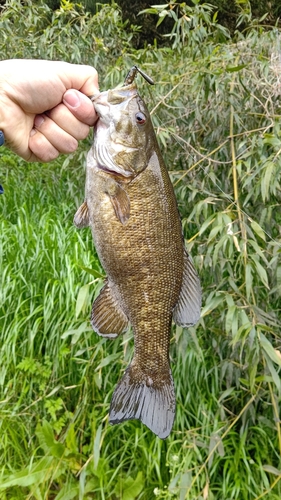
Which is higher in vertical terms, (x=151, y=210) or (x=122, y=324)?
(x=151, y=210)

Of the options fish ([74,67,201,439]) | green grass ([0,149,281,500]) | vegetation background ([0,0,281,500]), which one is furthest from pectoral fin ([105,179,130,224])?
green grass ([0,149,281,500])

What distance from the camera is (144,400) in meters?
1.39

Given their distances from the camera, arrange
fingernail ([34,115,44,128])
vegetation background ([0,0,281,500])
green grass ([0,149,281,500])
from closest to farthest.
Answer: fingernail ([34,115,44,128]) → vegetation background ([0,0,281,500]) → green grass ([0,149,281,500])

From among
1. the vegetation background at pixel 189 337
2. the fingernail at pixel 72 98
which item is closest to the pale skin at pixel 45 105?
the fingernail at pixel 72 98

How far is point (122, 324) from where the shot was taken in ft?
4.51

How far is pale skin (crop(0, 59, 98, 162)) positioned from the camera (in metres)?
1.49

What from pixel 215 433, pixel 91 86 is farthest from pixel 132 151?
pixel 215 433

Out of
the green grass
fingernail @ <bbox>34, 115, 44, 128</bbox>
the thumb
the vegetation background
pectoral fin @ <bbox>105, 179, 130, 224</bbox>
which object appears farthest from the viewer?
the green grass

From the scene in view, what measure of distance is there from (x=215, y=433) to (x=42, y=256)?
5.55 ft

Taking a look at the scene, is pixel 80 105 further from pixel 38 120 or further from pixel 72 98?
pixel 38 120

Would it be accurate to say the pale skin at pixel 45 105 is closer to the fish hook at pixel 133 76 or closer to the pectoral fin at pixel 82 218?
the fish hook at pixel 133 76

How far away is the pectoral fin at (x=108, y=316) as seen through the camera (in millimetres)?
1368

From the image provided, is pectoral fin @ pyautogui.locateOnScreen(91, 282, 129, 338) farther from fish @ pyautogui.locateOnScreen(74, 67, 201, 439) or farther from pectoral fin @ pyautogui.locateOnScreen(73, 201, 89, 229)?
pectoral fin @ pyautogui.locateOnScreen(73, 201, 89, 229)

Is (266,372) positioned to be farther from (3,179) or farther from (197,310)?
(3,179)
